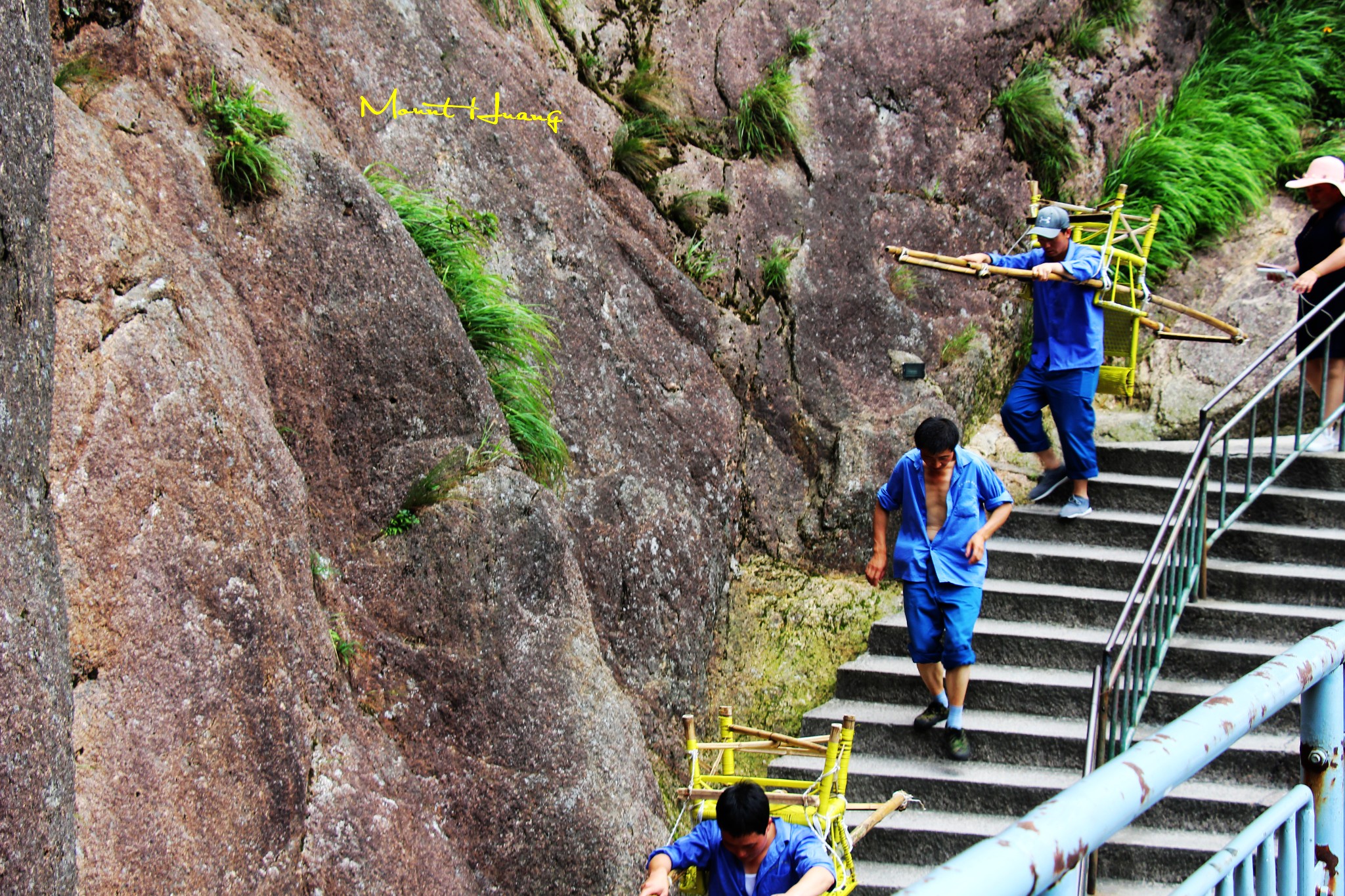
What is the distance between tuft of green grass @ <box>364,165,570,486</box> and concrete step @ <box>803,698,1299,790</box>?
2.38 meters

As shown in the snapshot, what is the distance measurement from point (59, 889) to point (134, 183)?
2.93 meters

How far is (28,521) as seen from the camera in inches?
132

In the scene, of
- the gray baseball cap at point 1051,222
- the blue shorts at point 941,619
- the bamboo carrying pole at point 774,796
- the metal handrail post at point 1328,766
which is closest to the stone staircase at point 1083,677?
the blue shorts at point 941,619

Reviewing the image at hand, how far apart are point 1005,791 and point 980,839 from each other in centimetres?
44

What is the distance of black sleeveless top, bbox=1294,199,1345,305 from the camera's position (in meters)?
7.18

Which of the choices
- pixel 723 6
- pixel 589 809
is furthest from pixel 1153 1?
pixel 589 809

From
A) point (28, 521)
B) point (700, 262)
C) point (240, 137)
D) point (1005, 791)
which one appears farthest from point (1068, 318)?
point (28, 521)

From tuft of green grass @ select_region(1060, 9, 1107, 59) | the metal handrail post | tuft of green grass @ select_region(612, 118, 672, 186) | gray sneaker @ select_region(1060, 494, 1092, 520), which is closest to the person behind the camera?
the metal handrail post

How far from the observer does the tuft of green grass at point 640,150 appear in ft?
26.4

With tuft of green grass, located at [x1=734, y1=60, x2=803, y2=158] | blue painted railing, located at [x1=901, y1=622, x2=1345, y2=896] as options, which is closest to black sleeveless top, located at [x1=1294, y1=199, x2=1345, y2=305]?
tuft of green grass, located at [x1=734, y1=60, x2=803, y2=158]

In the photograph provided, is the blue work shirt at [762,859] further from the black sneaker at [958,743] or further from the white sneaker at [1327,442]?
the white sneaker at [1327,442]

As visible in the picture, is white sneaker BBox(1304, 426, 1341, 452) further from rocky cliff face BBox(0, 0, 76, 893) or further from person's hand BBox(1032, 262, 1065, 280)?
rocky cliff face BBox(0, 0, 76, 893)

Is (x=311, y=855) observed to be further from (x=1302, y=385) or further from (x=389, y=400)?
(x=1302, y=385)

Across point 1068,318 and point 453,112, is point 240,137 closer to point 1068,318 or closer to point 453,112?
point 453,112
